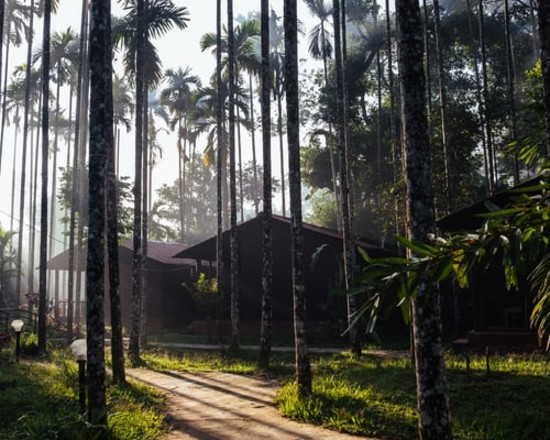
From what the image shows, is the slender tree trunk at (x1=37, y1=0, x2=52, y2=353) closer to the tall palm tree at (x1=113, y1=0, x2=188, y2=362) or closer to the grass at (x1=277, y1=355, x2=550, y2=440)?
the tall palm tree at (x1=113, y1=0, x2=188, y2=362)

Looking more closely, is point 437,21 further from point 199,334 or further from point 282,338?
point 199,334

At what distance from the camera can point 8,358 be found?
1535cm

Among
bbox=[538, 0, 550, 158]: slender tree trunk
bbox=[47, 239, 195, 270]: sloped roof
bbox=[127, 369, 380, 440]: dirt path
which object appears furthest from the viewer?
bbox=[47, 239, 195, 270]: sloped roof

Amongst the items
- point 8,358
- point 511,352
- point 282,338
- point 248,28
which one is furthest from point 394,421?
point 248,28

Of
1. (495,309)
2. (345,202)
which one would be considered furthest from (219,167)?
(495,309)

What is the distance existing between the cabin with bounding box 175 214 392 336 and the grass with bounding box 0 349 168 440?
11.7 metres

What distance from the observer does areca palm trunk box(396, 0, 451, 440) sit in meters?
5.69

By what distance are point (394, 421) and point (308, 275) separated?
16.1 m

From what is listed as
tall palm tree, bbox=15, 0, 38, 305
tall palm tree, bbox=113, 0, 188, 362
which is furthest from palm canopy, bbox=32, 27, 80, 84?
tall palm tree, bbox=113, 0, 188, 362

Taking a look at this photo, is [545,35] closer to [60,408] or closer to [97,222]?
[97,222]

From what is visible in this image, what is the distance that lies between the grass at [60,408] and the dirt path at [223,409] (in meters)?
0.45

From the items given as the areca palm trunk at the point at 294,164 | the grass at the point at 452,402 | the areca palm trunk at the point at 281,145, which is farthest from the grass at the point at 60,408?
the areca palm trunk at the point at 281,145

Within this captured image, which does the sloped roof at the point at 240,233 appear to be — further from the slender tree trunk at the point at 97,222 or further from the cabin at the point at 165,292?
the slender tree trunk at the point at 97,222

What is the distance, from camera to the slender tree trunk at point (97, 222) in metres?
7.67
